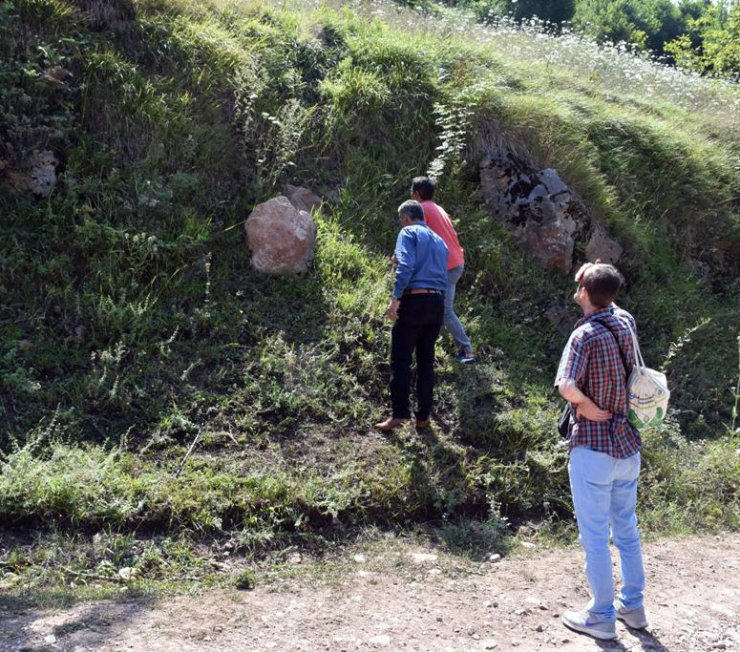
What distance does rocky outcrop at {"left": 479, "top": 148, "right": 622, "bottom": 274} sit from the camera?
29.0 ft

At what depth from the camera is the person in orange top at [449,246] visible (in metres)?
6.79

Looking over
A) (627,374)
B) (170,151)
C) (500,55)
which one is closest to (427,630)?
(627,374)

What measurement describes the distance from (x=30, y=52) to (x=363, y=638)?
6311mm

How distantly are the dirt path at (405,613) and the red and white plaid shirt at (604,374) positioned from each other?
107 centimetres

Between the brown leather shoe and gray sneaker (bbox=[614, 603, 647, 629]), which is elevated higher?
the brown leather shoe

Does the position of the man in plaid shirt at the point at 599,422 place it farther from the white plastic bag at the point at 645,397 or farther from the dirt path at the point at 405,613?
the dirt path at the point at 405,613

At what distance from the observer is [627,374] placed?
4191 millimetres

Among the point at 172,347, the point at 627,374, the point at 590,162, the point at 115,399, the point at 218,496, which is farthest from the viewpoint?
the point at 590,162

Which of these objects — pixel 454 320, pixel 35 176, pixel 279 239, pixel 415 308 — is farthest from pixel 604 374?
pixel 35 176

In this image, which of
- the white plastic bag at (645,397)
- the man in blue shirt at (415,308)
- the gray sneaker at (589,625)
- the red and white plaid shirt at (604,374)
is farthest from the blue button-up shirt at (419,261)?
the gray sneaker at (589,625)

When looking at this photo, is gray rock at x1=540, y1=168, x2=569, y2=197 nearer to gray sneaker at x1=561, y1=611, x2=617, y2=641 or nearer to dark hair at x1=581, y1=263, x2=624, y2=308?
dark hair at x1=581, y1=263, x2=624, y2=308

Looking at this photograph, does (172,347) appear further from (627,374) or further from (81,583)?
(627,374)

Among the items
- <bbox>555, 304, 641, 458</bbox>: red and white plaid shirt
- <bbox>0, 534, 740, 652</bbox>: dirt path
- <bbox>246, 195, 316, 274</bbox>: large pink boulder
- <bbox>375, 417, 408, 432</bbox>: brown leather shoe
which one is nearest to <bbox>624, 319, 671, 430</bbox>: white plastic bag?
<bbox>555, 304, 641, 458</bbox>: red and white plaid shirt

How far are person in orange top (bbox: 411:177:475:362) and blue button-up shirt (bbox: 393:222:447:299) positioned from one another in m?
0.69
